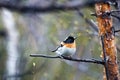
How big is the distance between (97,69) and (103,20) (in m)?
2.53

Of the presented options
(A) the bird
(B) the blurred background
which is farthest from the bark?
(A) the bird

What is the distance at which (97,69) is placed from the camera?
19.3 feet

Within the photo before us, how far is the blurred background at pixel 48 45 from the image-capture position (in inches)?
208

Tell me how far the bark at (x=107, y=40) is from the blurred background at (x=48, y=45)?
0.30 m

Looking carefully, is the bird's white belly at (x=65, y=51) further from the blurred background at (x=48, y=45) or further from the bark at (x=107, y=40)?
the bark at (x=107, y=40)

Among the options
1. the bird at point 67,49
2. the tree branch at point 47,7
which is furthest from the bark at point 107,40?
the tree branch at point 47,7

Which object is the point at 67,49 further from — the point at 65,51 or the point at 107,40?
the point at 107,40

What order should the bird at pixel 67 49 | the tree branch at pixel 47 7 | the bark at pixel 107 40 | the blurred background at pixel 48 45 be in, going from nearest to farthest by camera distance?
1. the tree branch at pixel 47 7
2. the bark at pixel 107 40
3. the bird at pixel 67 49
4. the blurred background at pixel 48 45

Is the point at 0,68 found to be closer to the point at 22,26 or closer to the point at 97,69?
the point at 22,26

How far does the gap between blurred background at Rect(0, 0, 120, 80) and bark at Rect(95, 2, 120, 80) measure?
0.98ft

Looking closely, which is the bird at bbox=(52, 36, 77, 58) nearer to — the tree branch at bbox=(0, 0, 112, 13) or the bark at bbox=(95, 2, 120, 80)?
the bark at bbox=(95, 2, 120, 80)

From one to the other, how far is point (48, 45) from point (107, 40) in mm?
5174

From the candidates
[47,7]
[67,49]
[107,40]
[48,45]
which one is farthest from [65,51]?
[48,45]

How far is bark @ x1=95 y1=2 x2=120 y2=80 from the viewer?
334cm
